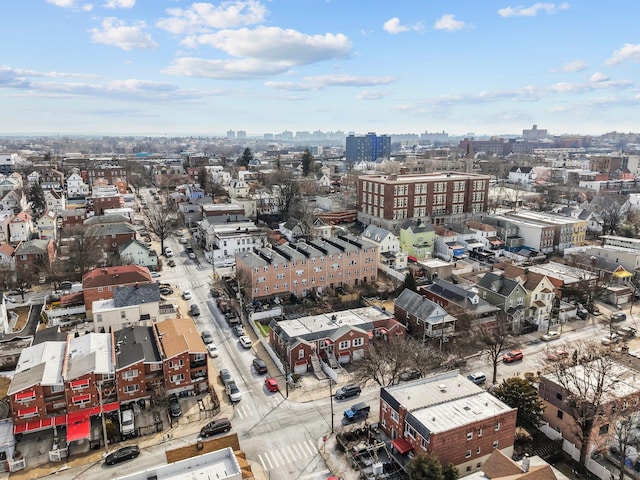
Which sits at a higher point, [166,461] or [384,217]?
[384,217]

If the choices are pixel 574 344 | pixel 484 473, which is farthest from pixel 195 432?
pixel 574 344

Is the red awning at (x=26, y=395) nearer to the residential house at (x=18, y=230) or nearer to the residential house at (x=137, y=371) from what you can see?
the residential house at (x=137, y=371)

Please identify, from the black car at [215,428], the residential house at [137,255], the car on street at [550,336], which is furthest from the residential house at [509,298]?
the residential house at [137,255]

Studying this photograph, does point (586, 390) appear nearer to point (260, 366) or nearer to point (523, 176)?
point (260, 366)

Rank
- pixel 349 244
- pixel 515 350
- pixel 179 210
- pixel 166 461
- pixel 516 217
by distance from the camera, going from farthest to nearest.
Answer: pixel 179 210, pixel 516 217, pixel 349 244, pixel 515 350, pixel 166 461

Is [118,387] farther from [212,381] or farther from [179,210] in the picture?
[179,210]

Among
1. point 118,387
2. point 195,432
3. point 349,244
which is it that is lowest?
point 195,432

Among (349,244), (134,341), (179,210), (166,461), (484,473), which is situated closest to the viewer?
(484,473)
